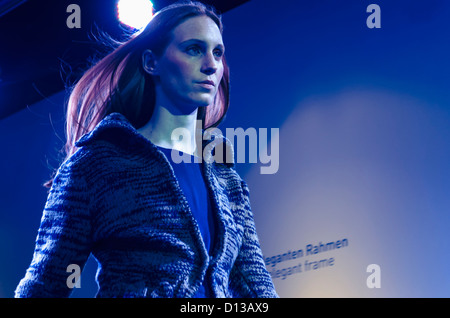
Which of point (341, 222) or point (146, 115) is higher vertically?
point (146, 115)

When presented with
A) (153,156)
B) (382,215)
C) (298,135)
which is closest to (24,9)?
(298,135)

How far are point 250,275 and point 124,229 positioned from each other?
274 mm

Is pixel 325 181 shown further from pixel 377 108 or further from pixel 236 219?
pixel 236 219

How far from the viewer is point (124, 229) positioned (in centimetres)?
89

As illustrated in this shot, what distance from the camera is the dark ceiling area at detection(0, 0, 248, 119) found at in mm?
2829

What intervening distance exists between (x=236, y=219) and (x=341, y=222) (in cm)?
104

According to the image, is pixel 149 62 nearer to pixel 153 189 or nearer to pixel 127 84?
pixel 127 84

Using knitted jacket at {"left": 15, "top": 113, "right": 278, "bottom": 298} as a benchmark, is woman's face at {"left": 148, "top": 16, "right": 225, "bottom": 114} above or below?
above

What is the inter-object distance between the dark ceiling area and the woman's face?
1562mm

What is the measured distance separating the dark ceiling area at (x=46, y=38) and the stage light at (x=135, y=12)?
0.15 meters

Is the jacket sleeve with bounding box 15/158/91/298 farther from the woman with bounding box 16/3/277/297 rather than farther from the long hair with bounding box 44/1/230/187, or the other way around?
the long hair with bounding box 44/1/230/187

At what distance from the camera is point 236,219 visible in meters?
1.08

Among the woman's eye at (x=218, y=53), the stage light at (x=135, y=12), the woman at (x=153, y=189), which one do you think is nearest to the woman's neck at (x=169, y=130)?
the woman at (x=153, y=189)

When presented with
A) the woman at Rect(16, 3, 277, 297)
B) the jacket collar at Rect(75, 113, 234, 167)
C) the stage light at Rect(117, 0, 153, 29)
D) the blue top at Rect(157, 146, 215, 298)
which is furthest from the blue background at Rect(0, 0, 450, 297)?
the jacket collar at Rect(75, 113, 234, 167)
